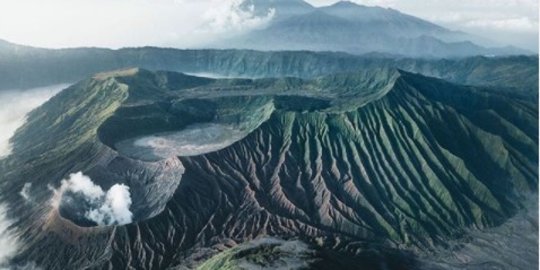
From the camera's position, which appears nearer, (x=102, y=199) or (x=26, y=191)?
(x=102, y=199)

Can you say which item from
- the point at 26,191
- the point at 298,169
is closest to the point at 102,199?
the point at 26,191

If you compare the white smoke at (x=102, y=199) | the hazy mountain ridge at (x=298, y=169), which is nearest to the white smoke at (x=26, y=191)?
the hazy mountain ridge at (x=298, y=169)

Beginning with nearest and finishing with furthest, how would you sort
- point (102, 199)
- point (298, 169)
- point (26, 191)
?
point (102, 199)
point (26, 191)
point (298, 169)

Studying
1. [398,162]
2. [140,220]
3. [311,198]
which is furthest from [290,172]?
[140,220]

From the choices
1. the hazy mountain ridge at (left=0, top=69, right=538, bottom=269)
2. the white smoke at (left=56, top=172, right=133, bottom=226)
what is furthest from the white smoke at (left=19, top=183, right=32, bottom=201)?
the white smoke at (left=56, top=172, right=133, bottom=226)

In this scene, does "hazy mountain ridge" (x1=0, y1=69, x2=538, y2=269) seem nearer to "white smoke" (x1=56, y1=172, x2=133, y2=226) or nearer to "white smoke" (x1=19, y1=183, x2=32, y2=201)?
"white smoke" (x1=19, y1=183, x2=32, y2=201)

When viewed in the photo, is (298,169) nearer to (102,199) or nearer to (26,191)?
(102,199)

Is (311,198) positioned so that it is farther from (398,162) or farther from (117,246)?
(117,246)
